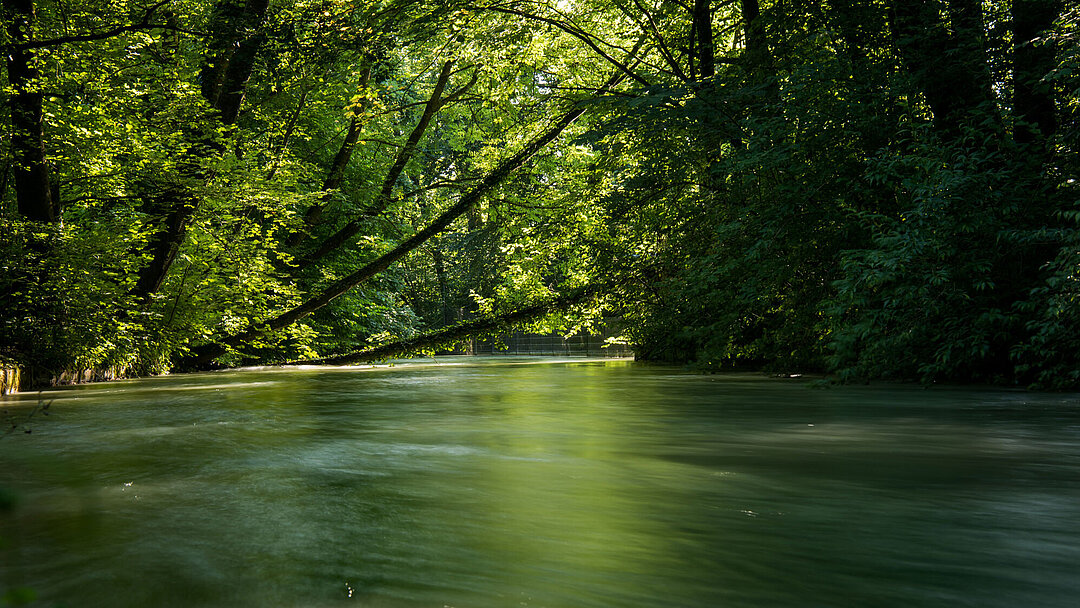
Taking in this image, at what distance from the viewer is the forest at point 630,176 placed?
8992 millimetres

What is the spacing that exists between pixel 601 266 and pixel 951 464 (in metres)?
11.6

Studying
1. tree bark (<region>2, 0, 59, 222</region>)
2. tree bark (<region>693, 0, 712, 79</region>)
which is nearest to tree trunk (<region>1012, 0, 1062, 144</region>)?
tree bark (<region>693, 0, 712, 79</region>)

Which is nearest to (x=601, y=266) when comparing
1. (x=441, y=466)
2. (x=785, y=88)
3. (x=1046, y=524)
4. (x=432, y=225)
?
(x=432, y=225)

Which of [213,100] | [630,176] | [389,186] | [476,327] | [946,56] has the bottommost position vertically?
[476,327]

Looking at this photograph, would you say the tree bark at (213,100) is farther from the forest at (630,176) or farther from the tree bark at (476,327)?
the tree bark at (476,327)

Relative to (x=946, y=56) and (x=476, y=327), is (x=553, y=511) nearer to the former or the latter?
(x=946, y=56)

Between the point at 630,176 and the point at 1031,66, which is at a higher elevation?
the point at 1031,66

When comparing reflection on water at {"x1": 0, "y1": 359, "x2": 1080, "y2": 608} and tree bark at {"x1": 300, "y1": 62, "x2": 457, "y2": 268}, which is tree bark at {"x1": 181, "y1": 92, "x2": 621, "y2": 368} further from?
reflection on water at {"x1": 0, "y1": 359, "x2": 1080, "y2": 608}

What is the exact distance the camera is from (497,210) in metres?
21.6

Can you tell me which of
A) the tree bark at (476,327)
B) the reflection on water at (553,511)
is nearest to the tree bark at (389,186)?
the tree bark at (476,327)

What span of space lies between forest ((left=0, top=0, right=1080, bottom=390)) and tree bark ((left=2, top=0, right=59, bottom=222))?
40 mm

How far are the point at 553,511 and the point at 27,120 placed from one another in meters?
11.3

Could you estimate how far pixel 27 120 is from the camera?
11.7 m

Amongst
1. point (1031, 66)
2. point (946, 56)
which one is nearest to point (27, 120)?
point (946, 56)
